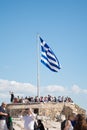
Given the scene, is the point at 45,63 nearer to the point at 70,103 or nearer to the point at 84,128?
the point at 70,103

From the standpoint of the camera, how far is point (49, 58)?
35.5m

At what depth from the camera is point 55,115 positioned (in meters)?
41.9

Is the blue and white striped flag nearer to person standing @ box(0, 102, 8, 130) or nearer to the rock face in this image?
the rock face

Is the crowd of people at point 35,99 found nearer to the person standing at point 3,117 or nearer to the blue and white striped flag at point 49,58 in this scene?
the blue and white striped flag at point 49,58

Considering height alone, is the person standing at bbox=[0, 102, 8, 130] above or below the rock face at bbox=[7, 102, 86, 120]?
below

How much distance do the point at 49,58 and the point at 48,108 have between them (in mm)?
7816

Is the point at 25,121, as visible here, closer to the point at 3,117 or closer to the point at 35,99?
the point at 3,117

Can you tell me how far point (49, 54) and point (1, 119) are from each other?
20206 mm

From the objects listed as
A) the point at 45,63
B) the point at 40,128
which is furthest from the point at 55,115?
the point at 40,128

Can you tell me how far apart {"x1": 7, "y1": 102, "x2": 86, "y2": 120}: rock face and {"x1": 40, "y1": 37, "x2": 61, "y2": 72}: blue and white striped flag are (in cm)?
641

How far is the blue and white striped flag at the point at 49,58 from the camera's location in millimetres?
34281

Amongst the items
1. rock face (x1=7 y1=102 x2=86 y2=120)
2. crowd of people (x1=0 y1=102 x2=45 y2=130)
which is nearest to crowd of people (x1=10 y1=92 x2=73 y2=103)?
rock face (x1=7 y1=102 x2=86 y2=120)

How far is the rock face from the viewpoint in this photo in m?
40.7

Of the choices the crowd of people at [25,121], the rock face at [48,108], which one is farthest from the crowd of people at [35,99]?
the crowd of people at [25,121]
